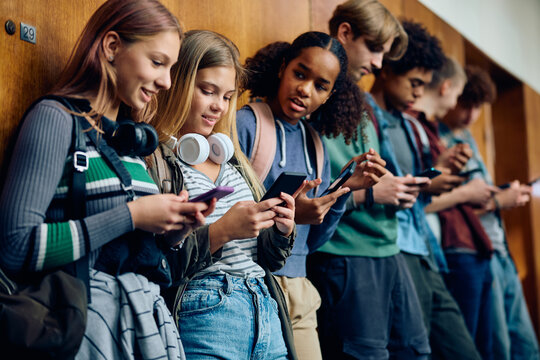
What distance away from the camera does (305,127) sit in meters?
2.23

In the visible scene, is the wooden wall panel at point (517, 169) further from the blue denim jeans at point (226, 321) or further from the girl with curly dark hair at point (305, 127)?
the blue denim jeans at point (226, 321)

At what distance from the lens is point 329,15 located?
3002 millimetres

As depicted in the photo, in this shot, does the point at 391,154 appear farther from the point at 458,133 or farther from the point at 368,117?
the point at 458,133

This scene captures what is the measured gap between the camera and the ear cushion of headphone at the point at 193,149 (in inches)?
64.2

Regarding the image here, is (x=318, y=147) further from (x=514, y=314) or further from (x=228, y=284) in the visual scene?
(x=514, y=314)

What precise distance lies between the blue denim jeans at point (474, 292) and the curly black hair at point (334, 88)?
134cm

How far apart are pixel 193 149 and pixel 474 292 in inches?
86.8

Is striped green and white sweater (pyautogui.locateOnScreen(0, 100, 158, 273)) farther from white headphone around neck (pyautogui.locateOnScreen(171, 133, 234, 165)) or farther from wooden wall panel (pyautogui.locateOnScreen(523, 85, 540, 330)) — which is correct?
wooden wall panel (pyautogui.locateOnScreen(523, 85, 540, 330))

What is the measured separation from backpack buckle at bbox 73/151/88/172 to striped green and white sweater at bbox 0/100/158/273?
2 centimetres

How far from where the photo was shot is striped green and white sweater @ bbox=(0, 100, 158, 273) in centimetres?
117

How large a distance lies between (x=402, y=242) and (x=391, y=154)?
39 centimetres

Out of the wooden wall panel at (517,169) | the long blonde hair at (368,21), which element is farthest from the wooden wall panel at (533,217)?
the long blonde hair at (368,21)

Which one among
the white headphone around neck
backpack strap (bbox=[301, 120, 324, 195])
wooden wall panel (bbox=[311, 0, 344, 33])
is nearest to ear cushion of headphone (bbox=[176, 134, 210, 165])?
the white headphone around neck

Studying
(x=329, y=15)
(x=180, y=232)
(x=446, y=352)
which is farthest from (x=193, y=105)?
(x=446, y=352)
